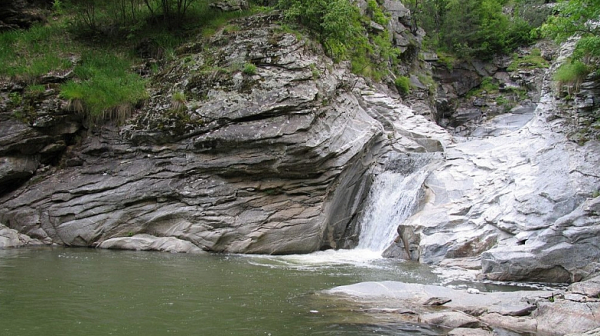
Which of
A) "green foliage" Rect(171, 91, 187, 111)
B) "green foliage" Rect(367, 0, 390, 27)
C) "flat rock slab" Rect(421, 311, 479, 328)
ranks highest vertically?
"green foliage" Rect(367, 0, 390, 27)

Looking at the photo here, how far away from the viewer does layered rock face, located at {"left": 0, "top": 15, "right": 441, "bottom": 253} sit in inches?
685

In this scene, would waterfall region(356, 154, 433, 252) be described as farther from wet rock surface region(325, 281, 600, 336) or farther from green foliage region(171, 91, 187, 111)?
green foliage region(171, 91, 187, 111)

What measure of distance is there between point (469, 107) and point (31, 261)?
123ft

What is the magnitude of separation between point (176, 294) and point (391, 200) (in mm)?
11717

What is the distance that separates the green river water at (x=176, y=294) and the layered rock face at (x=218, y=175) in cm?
226

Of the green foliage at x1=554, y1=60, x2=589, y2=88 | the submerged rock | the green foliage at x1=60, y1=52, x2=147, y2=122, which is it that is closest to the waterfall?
the green foliage at x1=554, y1=60, x2=589, y2=88

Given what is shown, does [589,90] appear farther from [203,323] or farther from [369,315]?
[203,323]

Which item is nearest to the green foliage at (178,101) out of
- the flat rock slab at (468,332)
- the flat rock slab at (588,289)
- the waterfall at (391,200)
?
the waterfall at (391,200)

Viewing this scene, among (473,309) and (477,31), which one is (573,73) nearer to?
(473,309)

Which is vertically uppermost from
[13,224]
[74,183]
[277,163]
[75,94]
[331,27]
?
[331,27]

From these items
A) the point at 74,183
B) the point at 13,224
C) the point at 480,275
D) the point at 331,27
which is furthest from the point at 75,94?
the point at 480,275

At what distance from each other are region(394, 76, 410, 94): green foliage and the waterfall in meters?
13.0

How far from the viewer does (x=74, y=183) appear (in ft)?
60.2

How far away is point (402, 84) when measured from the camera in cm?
3281
